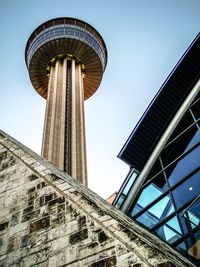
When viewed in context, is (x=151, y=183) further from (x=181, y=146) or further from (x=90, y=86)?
(x=90, y=86)

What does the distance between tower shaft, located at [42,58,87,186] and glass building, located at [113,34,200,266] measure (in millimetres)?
12803

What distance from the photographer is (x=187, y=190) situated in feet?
31.4

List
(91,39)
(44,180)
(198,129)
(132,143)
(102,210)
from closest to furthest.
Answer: (102,210), (44,180), (198,129), (132,143), (91,39)

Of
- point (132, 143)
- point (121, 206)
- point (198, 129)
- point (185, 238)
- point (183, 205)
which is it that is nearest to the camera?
point (185, 238)


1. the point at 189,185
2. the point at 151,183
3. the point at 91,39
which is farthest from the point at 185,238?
the point at 91,39

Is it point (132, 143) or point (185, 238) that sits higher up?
point (132, 143)

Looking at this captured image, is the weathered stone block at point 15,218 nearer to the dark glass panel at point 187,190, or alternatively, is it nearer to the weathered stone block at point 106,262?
the weathered stone block at point 106,262

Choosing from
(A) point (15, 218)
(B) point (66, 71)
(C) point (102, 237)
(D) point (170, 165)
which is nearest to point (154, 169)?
(D) point (170, 165)

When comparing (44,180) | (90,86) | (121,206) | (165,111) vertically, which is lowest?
(44,180)

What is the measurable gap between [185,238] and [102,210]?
603 centimetres

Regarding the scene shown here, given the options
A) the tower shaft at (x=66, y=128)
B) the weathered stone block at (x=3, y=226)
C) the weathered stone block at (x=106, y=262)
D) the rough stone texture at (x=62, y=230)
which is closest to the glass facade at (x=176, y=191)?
the rough stone texture at (x=62, y=230)

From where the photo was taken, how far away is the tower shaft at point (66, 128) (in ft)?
89.4

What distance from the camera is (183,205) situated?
9297 millimetres

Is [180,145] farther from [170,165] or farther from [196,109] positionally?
[196,109]
